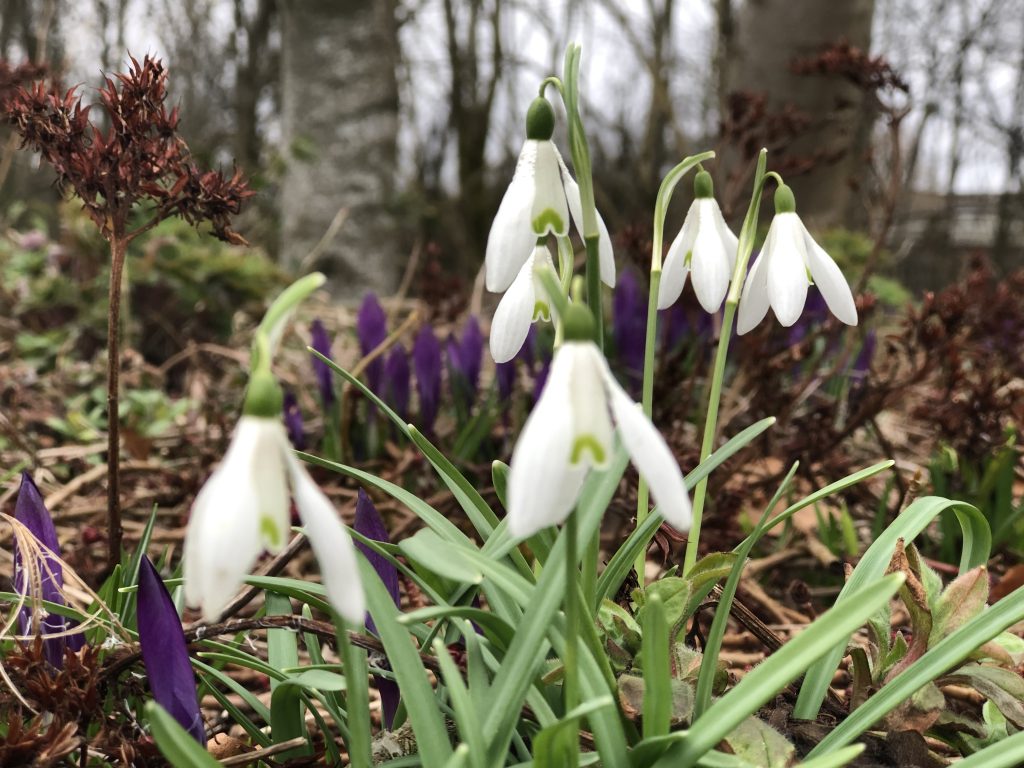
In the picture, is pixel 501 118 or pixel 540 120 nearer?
pixel 540 120

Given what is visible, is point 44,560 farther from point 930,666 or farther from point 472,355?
point 472,355

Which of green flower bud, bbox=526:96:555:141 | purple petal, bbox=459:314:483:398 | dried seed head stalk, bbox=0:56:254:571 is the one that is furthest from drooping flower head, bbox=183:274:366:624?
purple petal, bbox=459:314:483:398

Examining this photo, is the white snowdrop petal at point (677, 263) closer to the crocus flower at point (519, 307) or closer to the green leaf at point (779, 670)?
the crocus flower at point (519, 307)

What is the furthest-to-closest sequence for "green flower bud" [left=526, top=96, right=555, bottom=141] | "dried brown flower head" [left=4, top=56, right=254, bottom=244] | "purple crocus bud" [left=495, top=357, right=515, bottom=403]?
"purple crocus bud" [left=495, top=357, right=515, bottom=403] → "dried brown flower head" [left=4, top=56, right=254, bottom=244] → "green flower bud" [left=526, top=96, right=555, bottom=141]

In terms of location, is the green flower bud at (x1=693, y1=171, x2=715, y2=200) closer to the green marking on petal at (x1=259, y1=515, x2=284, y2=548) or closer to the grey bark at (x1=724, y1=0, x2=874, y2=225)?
the green marking on petal at (x1=259, y1=515, x2=284, y2=548)

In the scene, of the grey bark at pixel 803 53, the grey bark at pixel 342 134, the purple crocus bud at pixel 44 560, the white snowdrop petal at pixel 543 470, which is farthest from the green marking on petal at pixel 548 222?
the grey bark at pixel 803 53

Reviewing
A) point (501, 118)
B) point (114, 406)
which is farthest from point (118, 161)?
point (501, 118)
